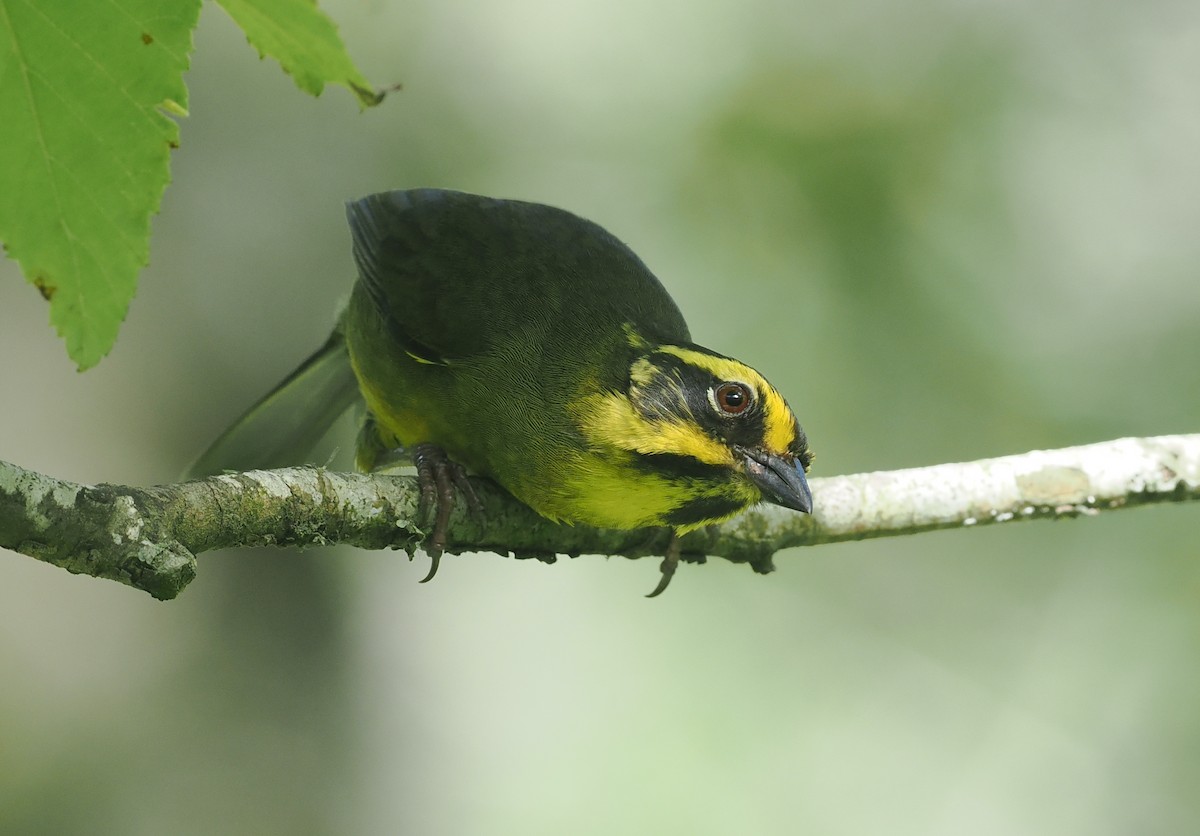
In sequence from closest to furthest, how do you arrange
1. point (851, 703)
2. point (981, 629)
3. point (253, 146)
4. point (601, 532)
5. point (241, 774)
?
point (601, 532) → point (241, 774) → point (253, 146) → point (851, 703) → point (981, 629)

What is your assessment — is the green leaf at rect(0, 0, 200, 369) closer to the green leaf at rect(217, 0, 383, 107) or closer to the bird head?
the green leaf at rect(217, 0, 383, 107)

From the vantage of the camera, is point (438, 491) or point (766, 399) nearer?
point (766, 399)

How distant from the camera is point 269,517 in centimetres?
246

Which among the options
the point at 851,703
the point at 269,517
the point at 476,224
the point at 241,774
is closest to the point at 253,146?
the point at 476,224

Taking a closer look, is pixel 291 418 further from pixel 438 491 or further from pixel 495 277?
pixel 438 491

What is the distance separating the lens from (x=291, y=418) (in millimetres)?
4672

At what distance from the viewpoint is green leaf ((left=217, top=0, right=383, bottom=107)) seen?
1.67 metres

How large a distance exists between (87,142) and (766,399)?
1997 millimetres

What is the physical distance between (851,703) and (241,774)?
3.39m

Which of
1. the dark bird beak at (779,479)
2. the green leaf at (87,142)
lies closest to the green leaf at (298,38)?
the green leaf at (87,142)

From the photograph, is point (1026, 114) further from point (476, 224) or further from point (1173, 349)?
point (476, 224)

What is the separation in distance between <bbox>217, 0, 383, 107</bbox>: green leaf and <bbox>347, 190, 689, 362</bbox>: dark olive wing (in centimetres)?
178

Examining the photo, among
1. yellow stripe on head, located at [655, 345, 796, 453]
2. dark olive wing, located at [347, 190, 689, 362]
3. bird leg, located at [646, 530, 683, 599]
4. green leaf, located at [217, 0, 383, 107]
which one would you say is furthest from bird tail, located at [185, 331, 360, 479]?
green leaf, located at [217, 0, 383, 107]

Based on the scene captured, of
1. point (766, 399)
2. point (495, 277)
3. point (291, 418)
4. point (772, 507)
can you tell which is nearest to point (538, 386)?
point (495, 277)
